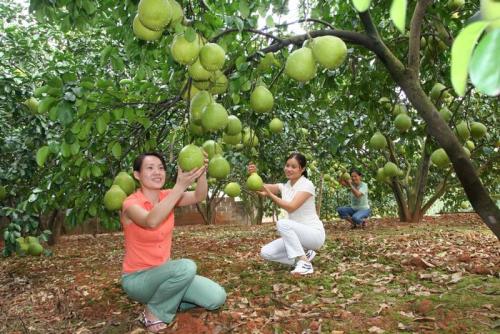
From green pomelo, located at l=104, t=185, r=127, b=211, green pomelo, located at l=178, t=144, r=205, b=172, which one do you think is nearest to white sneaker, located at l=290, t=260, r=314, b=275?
green pomelo, located at l=104, t=185, r=127, b=211

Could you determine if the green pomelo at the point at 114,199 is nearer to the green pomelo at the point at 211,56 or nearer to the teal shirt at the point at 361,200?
the green pomelo at the point at 211,56

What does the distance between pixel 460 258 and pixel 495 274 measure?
726 mm

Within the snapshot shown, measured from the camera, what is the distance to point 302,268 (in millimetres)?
4441

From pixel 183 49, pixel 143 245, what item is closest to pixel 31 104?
pixel 143 245

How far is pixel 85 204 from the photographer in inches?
119

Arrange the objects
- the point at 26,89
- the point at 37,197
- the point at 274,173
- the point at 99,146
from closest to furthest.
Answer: the point at 99,146, the point at 37,197, the point at 26,89, the point at 274,173

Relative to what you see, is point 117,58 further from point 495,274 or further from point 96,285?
point 495,274

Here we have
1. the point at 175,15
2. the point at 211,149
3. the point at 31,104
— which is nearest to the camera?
the point at 175,15

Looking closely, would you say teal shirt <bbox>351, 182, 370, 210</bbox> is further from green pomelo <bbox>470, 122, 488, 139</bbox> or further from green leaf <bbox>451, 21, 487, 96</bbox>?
green leaf <bbox>451, 21, 487, 96</bbox>

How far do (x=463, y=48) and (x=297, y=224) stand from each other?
13.7 feet

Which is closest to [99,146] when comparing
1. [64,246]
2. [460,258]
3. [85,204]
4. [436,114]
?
[85,204]

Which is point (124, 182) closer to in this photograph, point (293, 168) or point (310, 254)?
point (293, 168)

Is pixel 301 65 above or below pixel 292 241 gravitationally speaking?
above

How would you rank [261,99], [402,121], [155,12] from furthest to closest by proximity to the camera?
[402,121] → [261,99] → [155,12]
